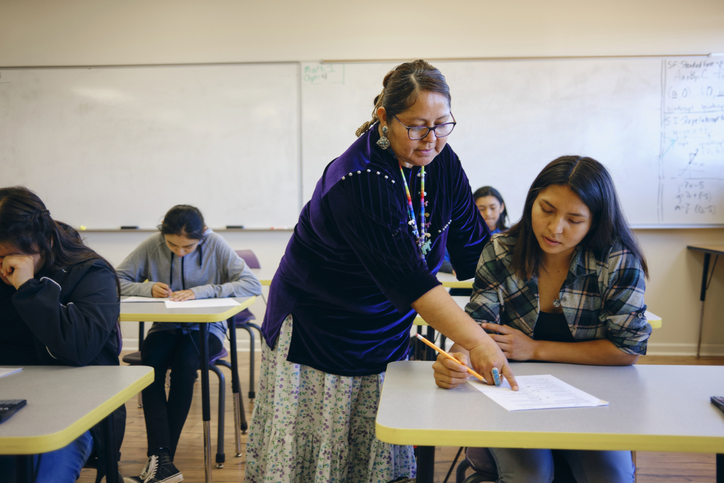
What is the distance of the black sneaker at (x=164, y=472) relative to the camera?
191 cm

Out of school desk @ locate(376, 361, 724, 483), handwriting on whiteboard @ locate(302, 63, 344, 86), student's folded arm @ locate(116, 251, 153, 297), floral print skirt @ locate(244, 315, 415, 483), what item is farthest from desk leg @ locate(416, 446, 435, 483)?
handwriting on whiteboard @ locate(302, 63, 344, 86)

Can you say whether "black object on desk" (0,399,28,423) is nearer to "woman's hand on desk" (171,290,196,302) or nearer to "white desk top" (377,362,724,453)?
"white desk top" (377,362,724,453)

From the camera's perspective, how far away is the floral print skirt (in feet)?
4.35

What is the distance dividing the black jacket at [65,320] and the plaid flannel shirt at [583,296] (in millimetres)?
930

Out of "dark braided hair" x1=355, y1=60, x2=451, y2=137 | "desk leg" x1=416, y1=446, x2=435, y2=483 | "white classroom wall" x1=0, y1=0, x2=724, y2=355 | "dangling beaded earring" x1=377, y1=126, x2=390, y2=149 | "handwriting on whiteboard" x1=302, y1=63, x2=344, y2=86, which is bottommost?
"desk leg" x1=416, y1=446, x2=435, y2=483

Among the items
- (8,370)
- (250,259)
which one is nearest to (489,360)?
(8,370)

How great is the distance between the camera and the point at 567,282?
129 cm

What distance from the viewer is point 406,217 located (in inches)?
48.6

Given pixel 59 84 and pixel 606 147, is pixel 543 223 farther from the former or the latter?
pixel 59 84

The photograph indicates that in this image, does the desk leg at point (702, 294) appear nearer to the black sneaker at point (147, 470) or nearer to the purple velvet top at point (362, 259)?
the purple velvet top at point (362, 259)

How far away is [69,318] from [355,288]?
69cm

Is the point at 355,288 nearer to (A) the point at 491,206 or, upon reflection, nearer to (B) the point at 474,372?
(B) the point at 474,372

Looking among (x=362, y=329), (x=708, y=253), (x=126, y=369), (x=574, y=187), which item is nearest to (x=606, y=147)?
(x=708, y=253)

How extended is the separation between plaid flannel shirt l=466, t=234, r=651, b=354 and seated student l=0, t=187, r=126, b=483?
95 centimetres
